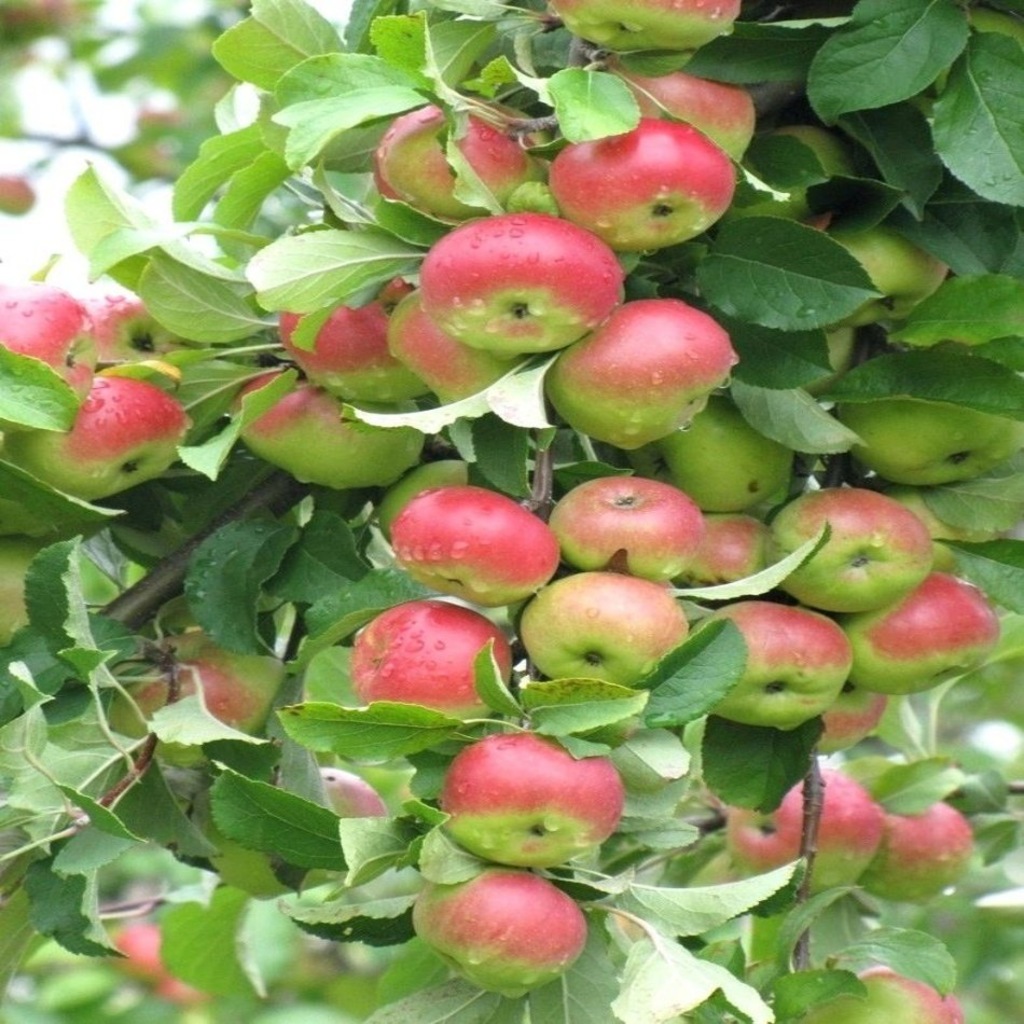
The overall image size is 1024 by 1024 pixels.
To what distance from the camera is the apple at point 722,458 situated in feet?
3.02

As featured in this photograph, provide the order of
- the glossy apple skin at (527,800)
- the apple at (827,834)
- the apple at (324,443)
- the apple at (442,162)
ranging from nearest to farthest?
the glossy apple skin at (527,800)
the apple at (442,162)
the apple at (324,443)
the apple at (827,834)

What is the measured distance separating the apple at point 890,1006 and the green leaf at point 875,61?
50cm

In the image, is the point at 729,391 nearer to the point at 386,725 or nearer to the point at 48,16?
the point at 386,725

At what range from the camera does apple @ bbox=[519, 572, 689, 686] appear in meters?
0.78

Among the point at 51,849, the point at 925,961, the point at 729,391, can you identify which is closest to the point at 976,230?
the point at 729,391

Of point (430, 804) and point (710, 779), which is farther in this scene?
point (710, 779)

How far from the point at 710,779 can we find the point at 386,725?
0.93ft

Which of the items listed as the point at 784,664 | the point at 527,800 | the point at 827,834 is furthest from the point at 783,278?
the point at 827,834

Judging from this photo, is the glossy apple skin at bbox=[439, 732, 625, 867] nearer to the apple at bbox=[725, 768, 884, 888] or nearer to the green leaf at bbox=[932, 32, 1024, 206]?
the green leaf at bbox=[932, 32, 1024, 206]

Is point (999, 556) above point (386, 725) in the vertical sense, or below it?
below

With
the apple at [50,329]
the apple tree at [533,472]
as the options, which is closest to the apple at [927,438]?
the apple tree at [533,472]

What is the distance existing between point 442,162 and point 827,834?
68 cm

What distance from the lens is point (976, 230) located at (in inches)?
37.4

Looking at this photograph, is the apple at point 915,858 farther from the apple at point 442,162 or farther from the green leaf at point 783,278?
the apple at point 442,162
